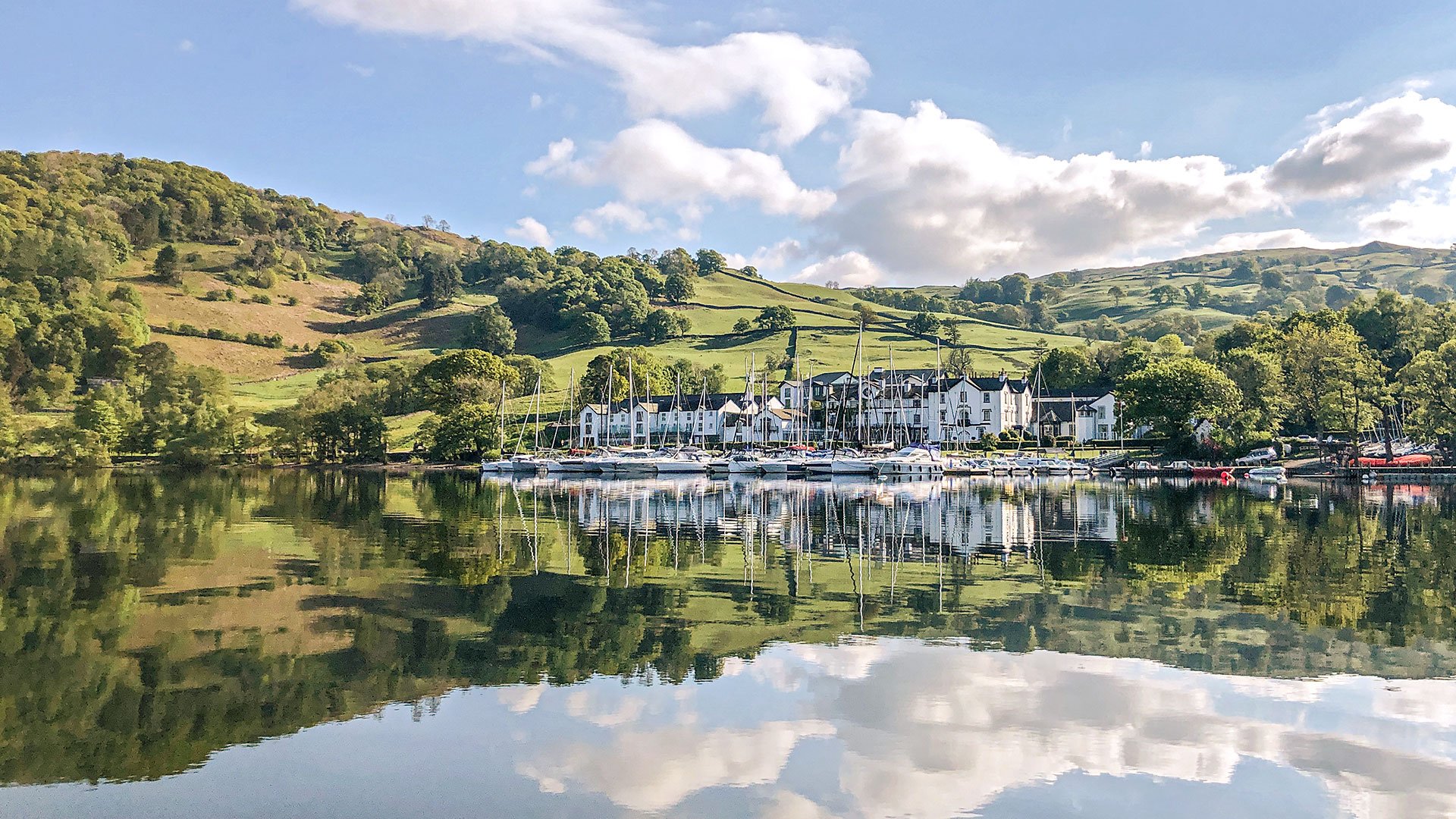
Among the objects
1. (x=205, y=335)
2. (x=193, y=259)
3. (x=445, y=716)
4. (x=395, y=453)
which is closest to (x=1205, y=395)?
(x=395, y=453)

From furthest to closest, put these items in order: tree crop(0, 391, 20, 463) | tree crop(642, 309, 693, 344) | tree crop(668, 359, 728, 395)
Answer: tree crop(642, 309, 693, 344), tree crop(668, 359, 728, 395), tree crop(0, 391, 20, 463)

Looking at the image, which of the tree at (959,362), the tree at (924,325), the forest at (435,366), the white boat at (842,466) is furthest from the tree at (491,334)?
the white boat at (842,466)

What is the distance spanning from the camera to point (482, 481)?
77125 millimetres

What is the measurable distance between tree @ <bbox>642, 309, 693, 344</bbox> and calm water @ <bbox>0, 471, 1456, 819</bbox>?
135644mm

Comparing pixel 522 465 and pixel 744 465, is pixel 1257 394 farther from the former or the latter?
pixel 522 465

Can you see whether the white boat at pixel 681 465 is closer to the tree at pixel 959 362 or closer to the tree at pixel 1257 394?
the tree at pixel 1257 394

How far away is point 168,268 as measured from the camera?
503 feet

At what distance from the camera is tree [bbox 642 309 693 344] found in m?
167

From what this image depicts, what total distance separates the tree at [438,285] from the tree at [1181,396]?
132180 millimetres

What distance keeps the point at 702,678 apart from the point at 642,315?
158m

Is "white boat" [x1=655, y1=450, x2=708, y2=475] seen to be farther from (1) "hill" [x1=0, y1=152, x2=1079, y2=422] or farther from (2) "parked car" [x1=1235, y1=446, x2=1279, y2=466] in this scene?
(2) "parked car" [x1=1235, y1=446, x2=1279, y2=466]

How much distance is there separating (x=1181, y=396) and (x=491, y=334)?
106m

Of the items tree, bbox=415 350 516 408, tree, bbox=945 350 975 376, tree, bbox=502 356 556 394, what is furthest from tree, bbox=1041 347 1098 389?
tree, bbox=415 350 516 408

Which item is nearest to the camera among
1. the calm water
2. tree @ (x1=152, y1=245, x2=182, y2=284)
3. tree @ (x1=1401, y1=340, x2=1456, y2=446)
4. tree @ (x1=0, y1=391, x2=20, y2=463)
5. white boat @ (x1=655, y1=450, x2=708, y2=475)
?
the calm water
